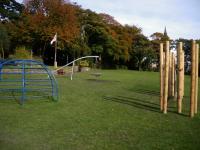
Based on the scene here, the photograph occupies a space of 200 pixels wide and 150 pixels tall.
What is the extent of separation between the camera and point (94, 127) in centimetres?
932

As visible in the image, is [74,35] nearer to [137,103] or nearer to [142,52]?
[142,52]

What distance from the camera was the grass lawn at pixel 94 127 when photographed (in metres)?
7.61

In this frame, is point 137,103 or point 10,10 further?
point 10,10

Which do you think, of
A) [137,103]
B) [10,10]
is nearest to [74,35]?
[10,10]

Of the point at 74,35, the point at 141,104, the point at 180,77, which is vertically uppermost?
the point at 74,35

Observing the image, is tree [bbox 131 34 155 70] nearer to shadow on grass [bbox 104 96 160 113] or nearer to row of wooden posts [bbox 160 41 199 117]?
shadow on grass [bbox 104 96 160 113]

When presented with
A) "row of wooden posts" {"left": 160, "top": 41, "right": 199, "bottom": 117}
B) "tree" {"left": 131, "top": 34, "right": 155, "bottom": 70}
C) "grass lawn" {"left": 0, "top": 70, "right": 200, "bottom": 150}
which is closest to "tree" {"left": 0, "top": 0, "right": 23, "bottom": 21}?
"tree" {"left": 131, "top": 34, "right": 155, "bottom": 70}

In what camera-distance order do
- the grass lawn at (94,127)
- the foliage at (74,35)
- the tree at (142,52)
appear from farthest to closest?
the tree at (142,52), the foliage at (74,35), the grass lawn at (94,127)

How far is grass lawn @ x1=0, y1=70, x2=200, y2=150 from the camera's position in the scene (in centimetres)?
761

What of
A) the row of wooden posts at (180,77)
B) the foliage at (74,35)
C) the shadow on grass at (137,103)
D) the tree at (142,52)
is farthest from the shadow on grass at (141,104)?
the tree at (142,52)

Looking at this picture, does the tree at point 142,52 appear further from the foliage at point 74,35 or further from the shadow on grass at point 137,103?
the shadow on grass at point 137,103

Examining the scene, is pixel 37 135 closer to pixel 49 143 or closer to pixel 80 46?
pixel 49 143

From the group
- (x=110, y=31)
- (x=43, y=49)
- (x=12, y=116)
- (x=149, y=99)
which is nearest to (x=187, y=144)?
(x=12, y=116)

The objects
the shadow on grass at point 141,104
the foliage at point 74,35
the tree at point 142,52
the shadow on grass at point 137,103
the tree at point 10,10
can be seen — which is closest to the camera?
the shadow on grass at point 141,104
